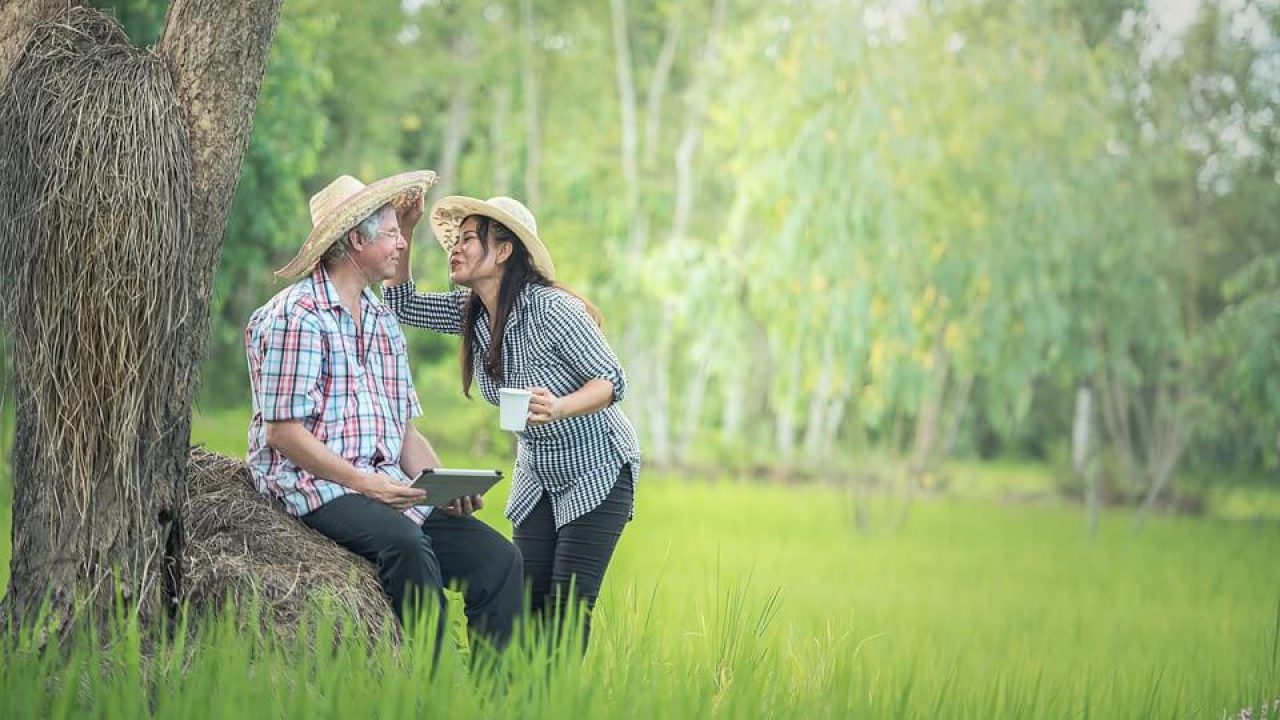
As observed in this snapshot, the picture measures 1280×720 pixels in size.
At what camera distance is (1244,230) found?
1795 cm

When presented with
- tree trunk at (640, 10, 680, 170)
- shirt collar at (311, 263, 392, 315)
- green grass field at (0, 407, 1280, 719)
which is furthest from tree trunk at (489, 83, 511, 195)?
shirt collar at (311, 263, 392, 315)

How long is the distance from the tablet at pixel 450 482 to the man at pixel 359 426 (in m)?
0.07

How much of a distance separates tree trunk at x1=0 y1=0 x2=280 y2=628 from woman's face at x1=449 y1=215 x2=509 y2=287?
80 centimetres

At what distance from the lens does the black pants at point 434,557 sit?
442 cm

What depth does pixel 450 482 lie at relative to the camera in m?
4.34

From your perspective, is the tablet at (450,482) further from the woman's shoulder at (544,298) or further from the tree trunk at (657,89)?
the tree trunk at (657,89)

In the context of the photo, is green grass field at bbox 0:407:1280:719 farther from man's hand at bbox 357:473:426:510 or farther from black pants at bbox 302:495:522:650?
man's hand at bbox 357:473:426:510

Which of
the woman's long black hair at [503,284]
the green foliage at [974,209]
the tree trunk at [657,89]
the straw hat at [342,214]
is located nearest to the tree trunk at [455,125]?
the tree trunk at [657,89]

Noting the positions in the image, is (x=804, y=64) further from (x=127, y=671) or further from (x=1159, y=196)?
(x=127, y=671)

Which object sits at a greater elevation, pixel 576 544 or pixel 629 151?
pixel 629 151

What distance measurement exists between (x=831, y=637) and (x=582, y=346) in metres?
1.22

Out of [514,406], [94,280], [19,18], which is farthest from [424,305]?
[19,18]

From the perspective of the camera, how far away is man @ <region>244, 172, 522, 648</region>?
14.4ft

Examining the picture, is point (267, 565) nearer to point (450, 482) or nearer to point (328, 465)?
point (328, 465)
